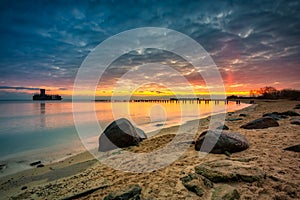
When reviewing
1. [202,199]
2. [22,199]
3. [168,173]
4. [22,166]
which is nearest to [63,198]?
[22,199]

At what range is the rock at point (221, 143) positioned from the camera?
17.2ft

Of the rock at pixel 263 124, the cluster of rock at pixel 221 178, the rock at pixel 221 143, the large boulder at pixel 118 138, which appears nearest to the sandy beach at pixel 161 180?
the cluster of rock at pixel 221 178

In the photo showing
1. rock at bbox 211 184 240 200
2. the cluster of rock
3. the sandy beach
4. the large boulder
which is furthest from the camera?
the large boulder

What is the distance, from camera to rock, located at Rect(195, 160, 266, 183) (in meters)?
3.35

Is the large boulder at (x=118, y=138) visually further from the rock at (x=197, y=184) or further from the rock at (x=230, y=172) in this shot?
the rock at (x=197, y=184)

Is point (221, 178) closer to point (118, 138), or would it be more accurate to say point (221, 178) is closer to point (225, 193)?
point (225, 193)

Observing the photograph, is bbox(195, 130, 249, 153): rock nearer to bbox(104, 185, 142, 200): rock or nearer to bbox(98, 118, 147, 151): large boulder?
bbox(104, 185, 142, 200): rock

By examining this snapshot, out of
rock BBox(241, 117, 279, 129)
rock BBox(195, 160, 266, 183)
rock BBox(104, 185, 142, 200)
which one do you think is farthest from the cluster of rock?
rock BBox(241, 117, 279, 129)

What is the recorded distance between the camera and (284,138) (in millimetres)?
6324

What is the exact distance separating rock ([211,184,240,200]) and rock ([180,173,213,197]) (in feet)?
0.57

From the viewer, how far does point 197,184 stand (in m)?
3.29

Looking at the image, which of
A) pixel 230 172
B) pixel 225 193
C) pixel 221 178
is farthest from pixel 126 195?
pixel 230 172

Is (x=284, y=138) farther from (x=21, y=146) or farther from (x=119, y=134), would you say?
(x=21, y=146)

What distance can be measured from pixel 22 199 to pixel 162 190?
129 inches
